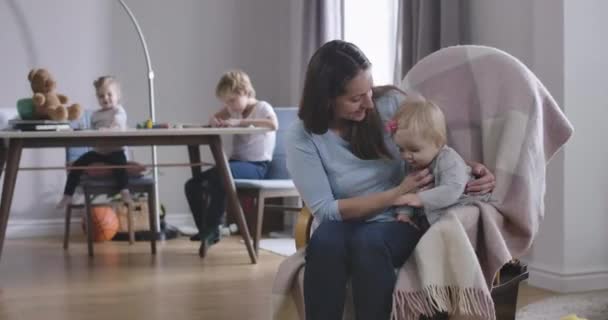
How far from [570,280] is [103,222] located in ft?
9.72

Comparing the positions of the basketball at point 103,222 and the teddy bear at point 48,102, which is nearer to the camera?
the teddy bear at point 48,102

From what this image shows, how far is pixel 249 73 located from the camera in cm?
607

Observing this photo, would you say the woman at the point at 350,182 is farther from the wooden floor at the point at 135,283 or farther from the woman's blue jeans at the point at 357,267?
the wooden floor at the point at 135,283

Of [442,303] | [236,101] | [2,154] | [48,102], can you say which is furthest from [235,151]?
[442,303]

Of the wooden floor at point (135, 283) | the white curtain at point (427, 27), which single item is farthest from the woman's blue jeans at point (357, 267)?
the white curtain at point (427, 27)

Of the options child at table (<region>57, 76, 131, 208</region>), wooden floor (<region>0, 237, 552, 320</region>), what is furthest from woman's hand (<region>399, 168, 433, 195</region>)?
child at table (<region>57, 76, 131, 208</region>)

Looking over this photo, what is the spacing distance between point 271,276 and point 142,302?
76 centimetres

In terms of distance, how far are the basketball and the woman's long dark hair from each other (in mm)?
3231

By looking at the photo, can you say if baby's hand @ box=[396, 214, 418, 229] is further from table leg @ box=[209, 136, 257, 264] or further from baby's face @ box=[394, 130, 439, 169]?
table leg @ box=[209, 136, 257, 264]

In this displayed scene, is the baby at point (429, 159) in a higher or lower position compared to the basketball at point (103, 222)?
higher

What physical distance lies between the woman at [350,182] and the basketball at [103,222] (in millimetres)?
3193

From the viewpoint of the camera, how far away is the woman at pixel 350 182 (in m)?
2.07

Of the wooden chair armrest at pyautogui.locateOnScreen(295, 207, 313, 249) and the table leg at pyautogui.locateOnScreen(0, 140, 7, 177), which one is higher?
the wooden chair armrest at pyautogui.locateOnScreen(295, 207, 313, 249)

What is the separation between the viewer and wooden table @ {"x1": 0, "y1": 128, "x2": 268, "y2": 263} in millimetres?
3961
